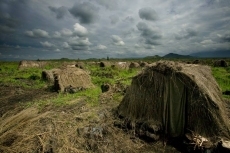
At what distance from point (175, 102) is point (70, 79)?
370 inches

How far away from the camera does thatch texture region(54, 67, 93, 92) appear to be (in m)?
13.7

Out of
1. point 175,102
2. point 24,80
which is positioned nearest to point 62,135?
point 175,102

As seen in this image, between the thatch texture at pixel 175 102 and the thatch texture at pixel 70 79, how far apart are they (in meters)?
7.23

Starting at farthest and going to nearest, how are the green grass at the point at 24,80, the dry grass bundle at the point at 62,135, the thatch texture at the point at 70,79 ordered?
the green grass at the point at 24,80
the thatch texture at the point at 70,79
the dry grass bundle at the point at 62,135

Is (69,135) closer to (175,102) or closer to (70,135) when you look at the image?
(70,135)

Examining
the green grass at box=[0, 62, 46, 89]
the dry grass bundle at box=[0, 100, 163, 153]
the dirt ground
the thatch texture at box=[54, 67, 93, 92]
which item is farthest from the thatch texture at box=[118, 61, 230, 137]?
the green grass at box=[0, 62, 46, 89]

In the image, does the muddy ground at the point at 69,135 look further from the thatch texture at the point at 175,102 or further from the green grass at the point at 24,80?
the green grass at the point at 24,80

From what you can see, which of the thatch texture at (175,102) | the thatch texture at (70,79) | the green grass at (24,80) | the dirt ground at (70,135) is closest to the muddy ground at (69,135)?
the dirt ground at (70,135)

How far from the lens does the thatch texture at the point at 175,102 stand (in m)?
5.89

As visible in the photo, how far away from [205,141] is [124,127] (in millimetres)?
2846

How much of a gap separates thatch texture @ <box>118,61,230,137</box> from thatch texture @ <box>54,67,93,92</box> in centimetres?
723

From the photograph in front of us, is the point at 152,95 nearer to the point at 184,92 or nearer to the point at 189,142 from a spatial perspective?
the point at 184,92

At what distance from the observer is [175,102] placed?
6547 millimetres

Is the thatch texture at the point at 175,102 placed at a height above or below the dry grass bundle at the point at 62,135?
above
